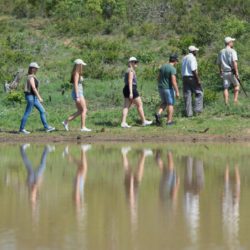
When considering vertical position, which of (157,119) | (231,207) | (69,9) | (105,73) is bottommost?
(231,207)

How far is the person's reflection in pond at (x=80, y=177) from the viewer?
9.85 meters

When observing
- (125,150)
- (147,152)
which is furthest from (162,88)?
(147,152)

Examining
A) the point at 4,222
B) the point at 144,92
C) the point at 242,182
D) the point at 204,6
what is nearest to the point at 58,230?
the point at 4,222

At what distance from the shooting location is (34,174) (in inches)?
514

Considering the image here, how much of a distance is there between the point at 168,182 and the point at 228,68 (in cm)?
877

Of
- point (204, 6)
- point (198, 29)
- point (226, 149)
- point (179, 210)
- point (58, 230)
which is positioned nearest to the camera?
point (58, 230)

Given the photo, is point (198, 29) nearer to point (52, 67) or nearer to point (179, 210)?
point (52, 67)

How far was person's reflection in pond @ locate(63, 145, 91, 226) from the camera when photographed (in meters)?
9.85

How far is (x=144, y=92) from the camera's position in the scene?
73.0 ft

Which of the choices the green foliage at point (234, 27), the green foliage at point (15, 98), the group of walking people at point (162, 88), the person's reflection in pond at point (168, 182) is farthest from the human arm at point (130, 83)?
the green foliage at point (234, 27)

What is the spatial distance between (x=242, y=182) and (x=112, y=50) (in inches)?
648

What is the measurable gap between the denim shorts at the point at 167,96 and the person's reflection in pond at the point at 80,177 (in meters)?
2.85

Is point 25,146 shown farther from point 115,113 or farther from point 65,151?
point 115,113

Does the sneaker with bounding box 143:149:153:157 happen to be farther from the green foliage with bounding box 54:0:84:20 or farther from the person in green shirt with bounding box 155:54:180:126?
the green foliage with bounding box 54:0:84:20
